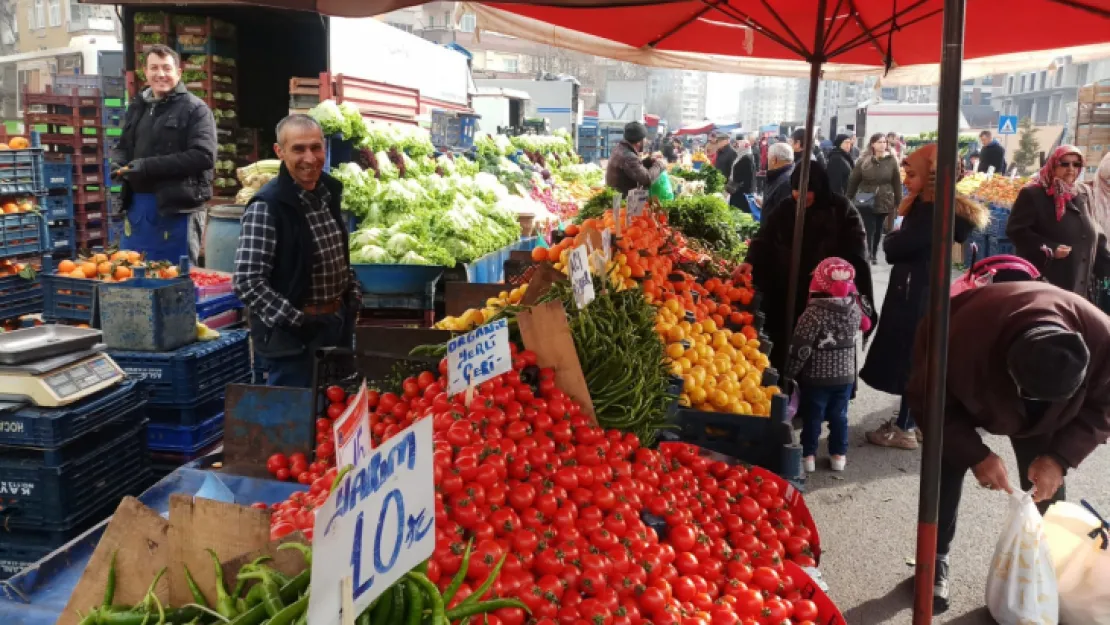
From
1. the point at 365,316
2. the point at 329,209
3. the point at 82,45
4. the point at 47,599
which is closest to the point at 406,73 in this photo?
the point at 365,316

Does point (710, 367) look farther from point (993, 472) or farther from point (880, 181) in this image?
point (880, 181)

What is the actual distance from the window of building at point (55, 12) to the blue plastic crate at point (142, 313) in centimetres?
3967

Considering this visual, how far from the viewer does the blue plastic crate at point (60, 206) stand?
28.9 ft

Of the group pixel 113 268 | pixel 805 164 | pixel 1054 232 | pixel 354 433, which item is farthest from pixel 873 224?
pixel 354 433

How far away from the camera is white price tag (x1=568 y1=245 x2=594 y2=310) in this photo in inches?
128

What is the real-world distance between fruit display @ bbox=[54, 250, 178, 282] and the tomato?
8.66 ft

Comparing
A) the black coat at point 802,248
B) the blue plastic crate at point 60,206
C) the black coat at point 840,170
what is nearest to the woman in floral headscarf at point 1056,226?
the black coat at point 802,248

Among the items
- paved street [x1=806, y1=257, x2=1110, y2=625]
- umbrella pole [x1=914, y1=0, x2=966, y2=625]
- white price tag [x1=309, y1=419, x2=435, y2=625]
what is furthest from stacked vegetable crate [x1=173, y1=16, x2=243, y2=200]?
white price tag [x1=309, y1=419, x2=435, y2=625]

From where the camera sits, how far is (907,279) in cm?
577

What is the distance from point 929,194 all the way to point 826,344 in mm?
1274

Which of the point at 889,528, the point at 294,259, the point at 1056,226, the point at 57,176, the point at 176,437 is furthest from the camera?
the point at 57,176

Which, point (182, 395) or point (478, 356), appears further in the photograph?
point (182, 395)

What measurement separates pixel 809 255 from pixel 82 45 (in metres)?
22.6

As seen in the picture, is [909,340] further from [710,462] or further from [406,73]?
[406,73]
